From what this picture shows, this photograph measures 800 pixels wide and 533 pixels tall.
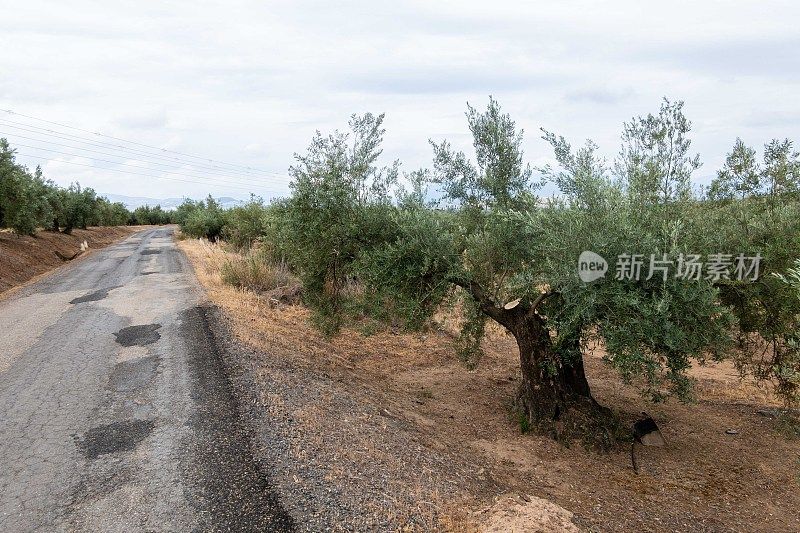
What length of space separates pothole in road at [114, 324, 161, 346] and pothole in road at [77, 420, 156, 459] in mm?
4199

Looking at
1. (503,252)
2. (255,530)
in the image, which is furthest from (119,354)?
(503,252)

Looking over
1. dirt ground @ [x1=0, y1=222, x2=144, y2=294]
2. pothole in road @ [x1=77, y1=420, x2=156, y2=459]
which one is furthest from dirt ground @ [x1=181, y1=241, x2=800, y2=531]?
dirt ground @ [x1=0, y1=222, x2=144, y2=294]

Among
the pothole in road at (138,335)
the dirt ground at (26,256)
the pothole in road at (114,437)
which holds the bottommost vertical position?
the pothole in road at (114,437)

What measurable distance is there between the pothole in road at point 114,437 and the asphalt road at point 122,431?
2 centimetres

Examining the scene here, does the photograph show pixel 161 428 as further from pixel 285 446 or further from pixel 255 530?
pixel 255 530

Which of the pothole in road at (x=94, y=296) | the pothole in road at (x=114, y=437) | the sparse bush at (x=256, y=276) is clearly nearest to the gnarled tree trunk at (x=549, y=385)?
the pothole in road at (x=114, y=437)

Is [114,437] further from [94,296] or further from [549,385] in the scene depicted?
[94,296]

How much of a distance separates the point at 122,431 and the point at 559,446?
22.1 ft

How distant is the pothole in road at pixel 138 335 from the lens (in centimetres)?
1080

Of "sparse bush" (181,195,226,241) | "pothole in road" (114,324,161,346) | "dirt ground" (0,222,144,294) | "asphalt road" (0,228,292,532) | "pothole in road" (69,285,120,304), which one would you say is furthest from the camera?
"sparse bush" (181,195,226,241)

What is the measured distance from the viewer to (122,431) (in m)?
6.68

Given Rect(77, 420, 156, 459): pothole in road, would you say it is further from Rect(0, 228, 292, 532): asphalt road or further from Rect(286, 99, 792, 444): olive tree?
Rect(286, 99, 792, 444): olive tree

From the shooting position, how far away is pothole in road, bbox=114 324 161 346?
10.8 meters

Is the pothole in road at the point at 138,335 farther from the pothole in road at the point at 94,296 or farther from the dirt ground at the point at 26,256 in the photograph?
the dirt ground at the point at 26,256
